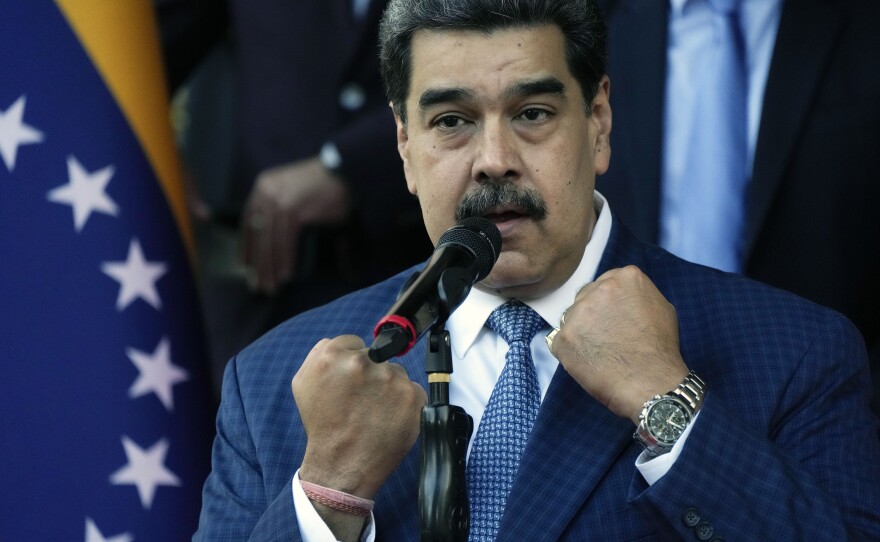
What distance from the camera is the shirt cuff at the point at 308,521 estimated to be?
2.27m

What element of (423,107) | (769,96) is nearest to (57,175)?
(423,107)

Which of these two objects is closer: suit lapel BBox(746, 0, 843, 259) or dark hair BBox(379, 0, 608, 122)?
dark hair BBox(379, 0, 608, 122)

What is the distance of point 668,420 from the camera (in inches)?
86.0

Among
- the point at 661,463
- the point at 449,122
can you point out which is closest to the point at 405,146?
the point at 449,122

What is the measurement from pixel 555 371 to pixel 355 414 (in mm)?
432

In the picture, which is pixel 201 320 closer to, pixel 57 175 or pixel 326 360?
pixel 57 175

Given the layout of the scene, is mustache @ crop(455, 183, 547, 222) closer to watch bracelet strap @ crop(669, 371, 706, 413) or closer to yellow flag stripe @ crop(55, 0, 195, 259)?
watch bracelet strap @ crop(669, 371, 706, 413)

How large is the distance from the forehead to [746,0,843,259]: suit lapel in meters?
0.90

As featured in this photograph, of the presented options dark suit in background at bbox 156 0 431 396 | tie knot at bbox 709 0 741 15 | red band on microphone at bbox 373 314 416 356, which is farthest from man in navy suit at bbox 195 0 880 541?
dark suit in background at bbox 156 0 431 396

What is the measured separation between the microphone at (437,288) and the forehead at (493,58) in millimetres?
566

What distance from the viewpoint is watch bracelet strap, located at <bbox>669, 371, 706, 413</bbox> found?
86.7 inches

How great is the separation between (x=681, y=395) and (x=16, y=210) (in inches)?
78.5

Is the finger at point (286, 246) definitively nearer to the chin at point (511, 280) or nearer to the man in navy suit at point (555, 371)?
the man in navy suit at point (555, 371)

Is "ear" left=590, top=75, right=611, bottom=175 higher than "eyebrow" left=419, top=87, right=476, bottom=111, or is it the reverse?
"eyebrow" left=419, top=87, right=476, bottom=111
